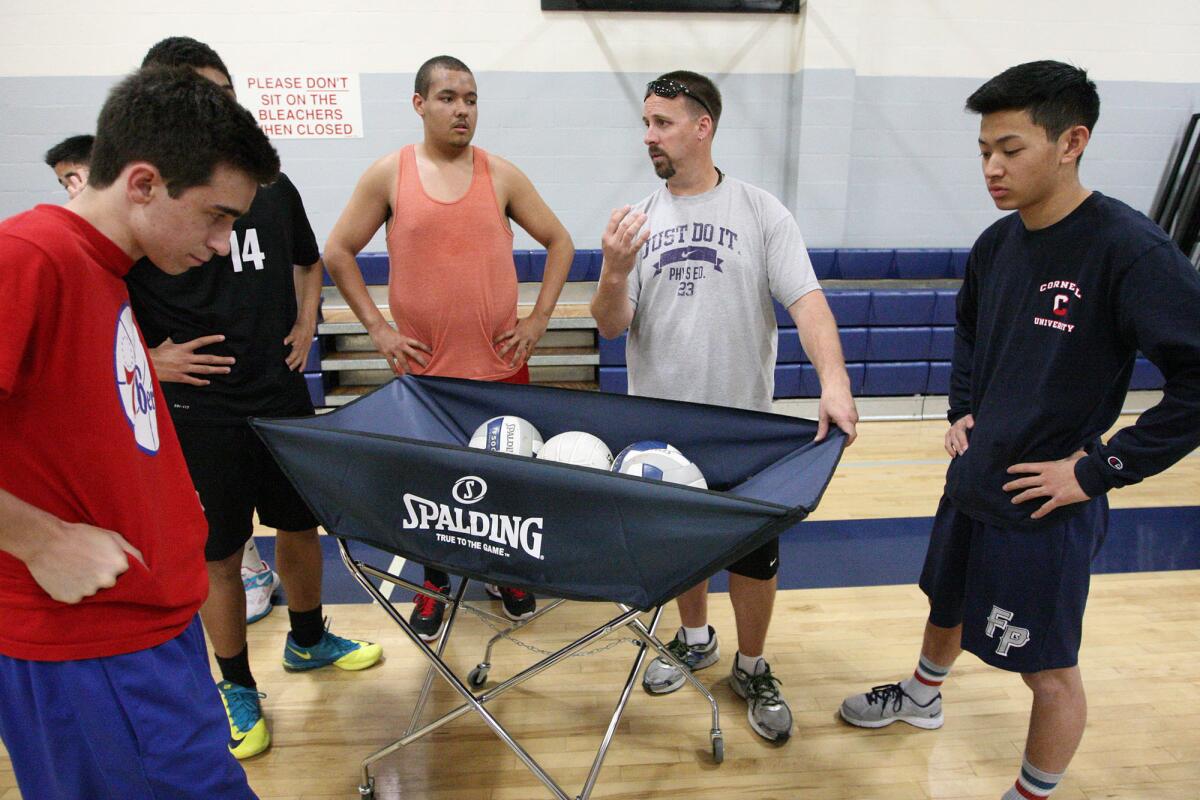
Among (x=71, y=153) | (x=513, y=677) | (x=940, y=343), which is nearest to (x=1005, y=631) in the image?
(x=513, y=677)

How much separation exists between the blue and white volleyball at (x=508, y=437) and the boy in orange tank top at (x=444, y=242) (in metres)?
0.56

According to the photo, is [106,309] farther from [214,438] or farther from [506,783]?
[506,783]

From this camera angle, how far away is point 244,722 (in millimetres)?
1939

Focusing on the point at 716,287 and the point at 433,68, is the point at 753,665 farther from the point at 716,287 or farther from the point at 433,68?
the point at 433,68

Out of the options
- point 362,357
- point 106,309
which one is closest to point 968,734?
point 106,309

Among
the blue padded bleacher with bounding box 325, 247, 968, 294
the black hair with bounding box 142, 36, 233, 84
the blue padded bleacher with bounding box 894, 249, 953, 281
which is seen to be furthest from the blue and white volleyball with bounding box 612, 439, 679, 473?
the blue padded bleacher with bounding box 894, 249, 953, 281

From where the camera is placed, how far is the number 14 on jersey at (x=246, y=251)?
71.0 inches

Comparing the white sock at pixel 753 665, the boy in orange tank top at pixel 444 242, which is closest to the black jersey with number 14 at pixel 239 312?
the boy in orange tank top at pixel 444 242

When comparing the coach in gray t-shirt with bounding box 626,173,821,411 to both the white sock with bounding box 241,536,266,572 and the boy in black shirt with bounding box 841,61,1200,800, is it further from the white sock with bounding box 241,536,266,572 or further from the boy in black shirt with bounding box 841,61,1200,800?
the white sock with bounding box 241,536,266,572

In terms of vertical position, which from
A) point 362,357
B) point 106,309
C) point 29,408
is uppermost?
point 106,309

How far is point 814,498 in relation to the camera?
130 cm

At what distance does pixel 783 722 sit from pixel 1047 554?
845 mm

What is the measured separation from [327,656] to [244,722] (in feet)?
1.18

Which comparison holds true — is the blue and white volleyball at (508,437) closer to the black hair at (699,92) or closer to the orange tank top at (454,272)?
the orange tank top at (454,272)
